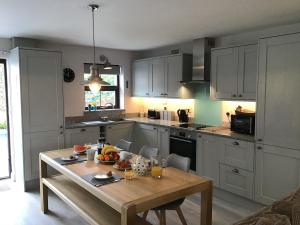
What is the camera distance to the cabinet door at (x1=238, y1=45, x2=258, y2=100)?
361cm

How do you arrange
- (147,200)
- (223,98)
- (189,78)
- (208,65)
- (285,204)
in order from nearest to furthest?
(285,204)
(147,200)
(223,98)
(208,65)
(189,78)

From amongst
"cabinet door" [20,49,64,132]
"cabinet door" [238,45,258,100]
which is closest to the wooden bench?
"cabinet door" [20,49,64,132]

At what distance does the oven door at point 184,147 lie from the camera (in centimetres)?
422

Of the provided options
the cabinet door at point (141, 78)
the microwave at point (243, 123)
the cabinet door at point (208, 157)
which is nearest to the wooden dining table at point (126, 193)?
the cabinet door at point (208, 157)

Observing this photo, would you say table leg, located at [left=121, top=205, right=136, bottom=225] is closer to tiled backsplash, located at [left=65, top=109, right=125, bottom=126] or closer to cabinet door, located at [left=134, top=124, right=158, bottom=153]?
cabinet door, located at [left=134, top=124, right=158, bottom=153]

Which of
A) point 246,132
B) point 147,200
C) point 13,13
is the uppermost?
point 13,13

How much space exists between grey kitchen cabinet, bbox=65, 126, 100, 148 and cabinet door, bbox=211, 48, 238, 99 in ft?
7.32

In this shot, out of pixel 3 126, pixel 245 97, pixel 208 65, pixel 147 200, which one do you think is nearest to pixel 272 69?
pixel 245 97

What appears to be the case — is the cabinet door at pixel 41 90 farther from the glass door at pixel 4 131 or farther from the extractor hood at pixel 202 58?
the extractor hood at pixel 202 58

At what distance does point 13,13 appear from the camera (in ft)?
9.63

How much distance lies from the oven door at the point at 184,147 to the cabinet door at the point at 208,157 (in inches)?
3.8

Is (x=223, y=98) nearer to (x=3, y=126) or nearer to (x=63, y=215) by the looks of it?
(x=63, y=215)

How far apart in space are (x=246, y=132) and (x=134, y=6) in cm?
228

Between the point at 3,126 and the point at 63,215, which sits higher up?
the point at 3,126
